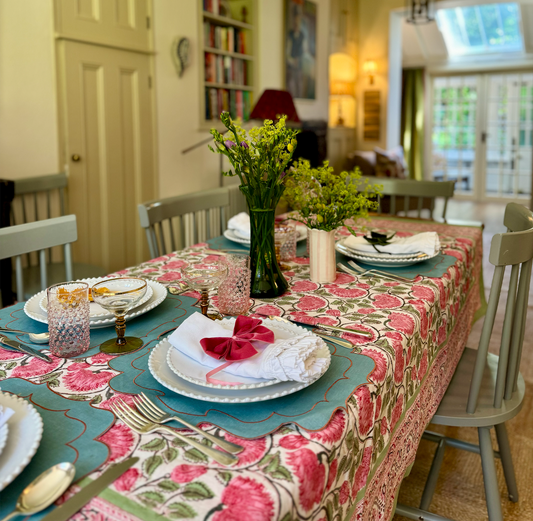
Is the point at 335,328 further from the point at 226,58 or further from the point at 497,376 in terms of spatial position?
the point at 226,58

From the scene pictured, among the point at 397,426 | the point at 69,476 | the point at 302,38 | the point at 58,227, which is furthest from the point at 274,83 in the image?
the point at 69,476

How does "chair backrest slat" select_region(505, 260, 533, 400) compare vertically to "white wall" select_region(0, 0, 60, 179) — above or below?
below

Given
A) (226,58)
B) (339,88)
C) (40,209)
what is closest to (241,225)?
(40,209)

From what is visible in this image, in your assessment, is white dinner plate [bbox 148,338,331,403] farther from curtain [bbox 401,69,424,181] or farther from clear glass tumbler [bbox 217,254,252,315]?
curtain [bbox 401,69,424,181]

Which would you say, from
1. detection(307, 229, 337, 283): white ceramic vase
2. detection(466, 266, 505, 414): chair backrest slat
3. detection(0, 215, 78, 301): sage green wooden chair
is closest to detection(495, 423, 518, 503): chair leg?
detection(466, 266, 505, 414): chair backrest slat

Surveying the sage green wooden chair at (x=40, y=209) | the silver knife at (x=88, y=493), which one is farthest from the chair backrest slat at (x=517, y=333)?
the sage green wooden chair at (x=40, y=209)

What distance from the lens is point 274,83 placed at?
5125 mm

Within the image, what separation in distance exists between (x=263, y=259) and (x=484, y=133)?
8.77 m

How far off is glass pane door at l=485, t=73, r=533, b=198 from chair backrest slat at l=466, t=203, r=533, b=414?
8131 millimetres

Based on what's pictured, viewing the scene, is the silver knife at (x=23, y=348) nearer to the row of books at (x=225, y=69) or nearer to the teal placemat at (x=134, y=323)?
the teal placemat at (x=134, y=323)

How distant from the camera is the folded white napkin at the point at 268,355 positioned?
832 mm

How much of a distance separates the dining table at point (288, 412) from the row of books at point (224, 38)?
326 centimetres

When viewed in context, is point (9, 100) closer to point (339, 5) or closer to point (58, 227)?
point (58, 227)

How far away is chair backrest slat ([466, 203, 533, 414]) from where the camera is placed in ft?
4.01
